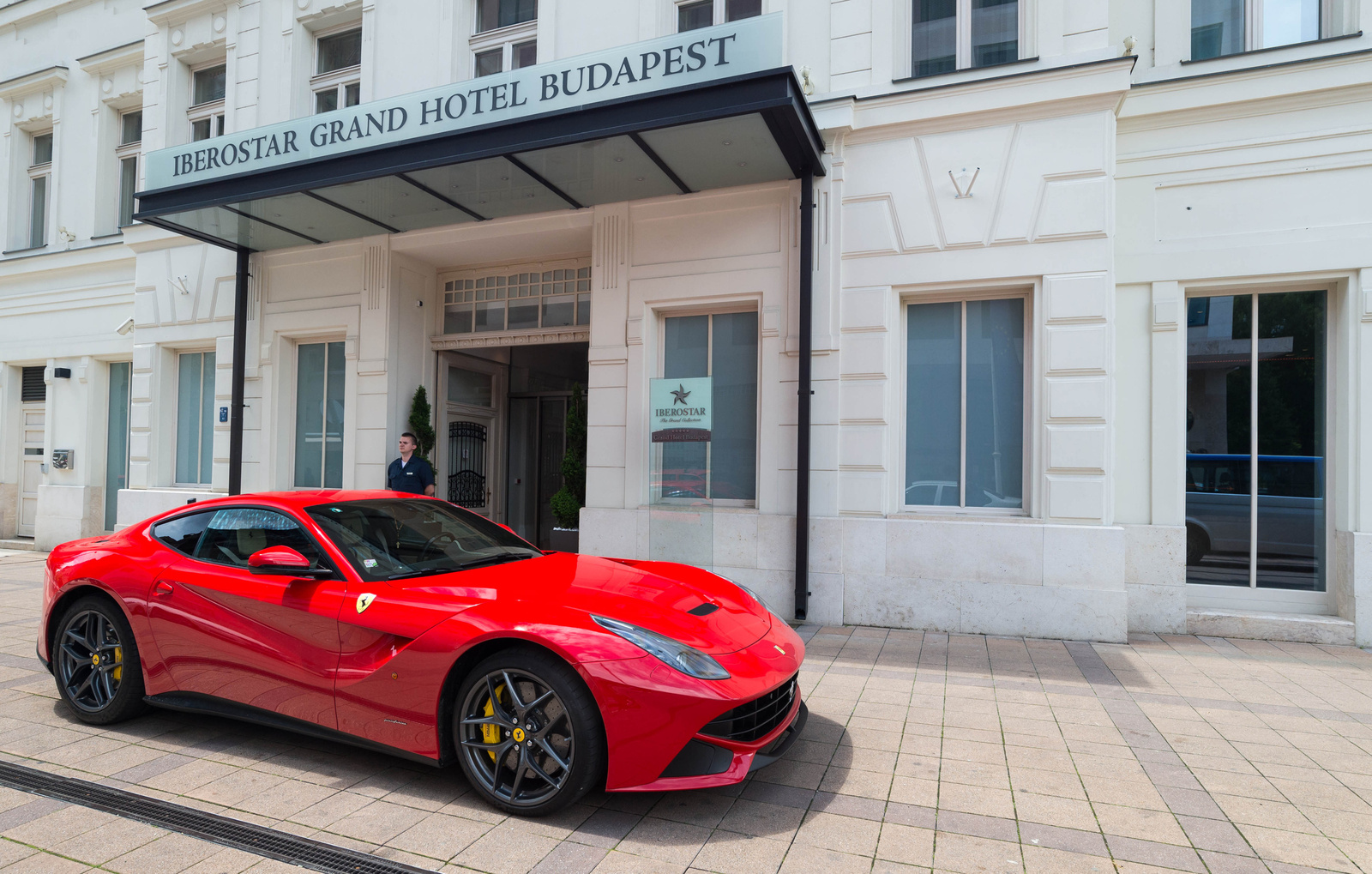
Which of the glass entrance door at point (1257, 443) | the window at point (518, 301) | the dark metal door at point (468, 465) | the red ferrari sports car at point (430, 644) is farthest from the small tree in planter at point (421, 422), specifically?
the glass entrance door at point (1257, 443)

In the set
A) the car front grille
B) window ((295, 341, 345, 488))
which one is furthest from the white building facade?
the car front grille

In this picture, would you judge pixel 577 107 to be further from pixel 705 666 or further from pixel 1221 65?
pixel 1221 65

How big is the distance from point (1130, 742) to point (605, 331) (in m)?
6.08

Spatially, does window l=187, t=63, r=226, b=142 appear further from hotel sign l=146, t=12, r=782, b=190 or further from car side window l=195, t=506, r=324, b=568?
car side window l=195, t=506, r=324, b=568

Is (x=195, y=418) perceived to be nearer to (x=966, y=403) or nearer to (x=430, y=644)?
(x=430, y=644)

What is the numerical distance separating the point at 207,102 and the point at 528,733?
12.2 metres

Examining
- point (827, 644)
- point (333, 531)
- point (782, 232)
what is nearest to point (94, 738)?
point (333, 531)

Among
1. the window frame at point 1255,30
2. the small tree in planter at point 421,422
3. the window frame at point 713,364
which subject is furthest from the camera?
the small tree in planter at point 421,422

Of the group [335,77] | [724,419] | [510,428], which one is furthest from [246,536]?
[335,77]

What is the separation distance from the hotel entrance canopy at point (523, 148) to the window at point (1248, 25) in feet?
12.5

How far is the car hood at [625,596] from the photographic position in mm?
3355

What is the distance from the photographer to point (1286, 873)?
2.88 m

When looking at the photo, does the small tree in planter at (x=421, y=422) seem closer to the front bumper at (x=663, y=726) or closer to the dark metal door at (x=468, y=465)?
the dark metal door at (x=468, y=465)

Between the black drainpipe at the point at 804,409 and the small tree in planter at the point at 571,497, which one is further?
the small tree in planter at the point at 571,497
